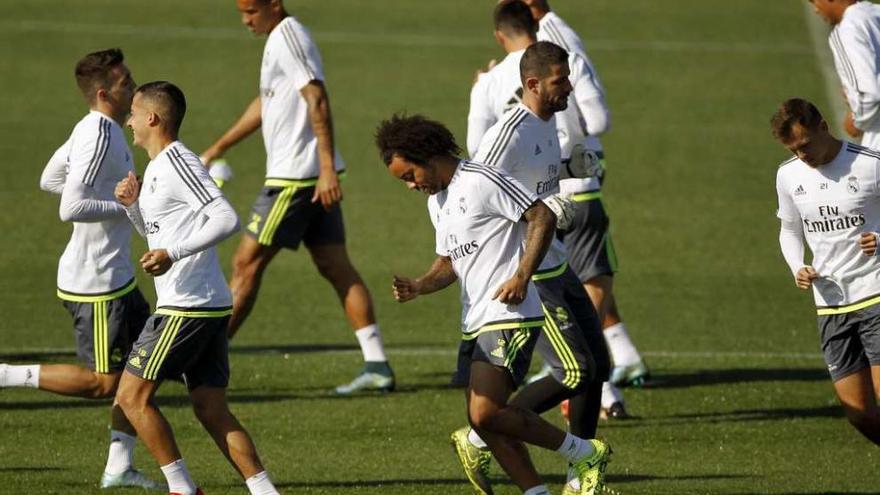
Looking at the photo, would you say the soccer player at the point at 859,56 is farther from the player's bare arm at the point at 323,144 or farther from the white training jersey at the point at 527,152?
the player's bare arm at the point at 323,144

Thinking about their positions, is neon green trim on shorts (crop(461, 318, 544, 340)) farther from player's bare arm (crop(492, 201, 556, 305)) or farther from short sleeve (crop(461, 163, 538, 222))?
short sleeve (crop(461, 163, 538, 222))

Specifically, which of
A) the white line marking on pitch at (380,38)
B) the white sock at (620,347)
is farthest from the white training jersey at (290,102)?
the white line marking on pitch at (380,38)

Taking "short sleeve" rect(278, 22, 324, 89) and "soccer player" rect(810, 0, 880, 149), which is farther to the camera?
"short sleeve" rect(278, 22, 324, 89)

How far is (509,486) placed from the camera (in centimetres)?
921

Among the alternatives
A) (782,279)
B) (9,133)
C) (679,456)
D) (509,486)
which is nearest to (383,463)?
(509,486)

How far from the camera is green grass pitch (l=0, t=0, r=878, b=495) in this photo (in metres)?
9.88

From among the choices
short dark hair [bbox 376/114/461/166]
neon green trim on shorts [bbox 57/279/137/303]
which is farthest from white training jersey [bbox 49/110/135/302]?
short dark hair [bbox 376/114/461/166]

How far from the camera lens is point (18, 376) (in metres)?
9.04

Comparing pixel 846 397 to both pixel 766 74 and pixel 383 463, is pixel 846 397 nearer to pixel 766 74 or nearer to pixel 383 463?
pixel 383 463

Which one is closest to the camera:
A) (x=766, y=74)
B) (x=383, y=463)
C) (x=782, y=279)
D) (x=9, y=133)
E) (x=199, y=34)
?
(x=383, y=463)

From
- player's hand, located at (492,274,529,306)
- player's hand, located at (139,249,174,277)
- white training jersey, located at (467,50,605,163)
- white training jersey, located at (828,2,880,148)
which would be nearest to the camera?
player's hand, located at (139,249,174,277)

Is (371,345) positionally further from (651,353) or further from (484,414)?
(484,414)

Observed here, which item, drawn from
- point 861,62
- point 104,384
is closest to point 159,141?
point 104,384

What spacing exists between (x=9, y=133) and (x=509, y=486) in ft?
44.2
